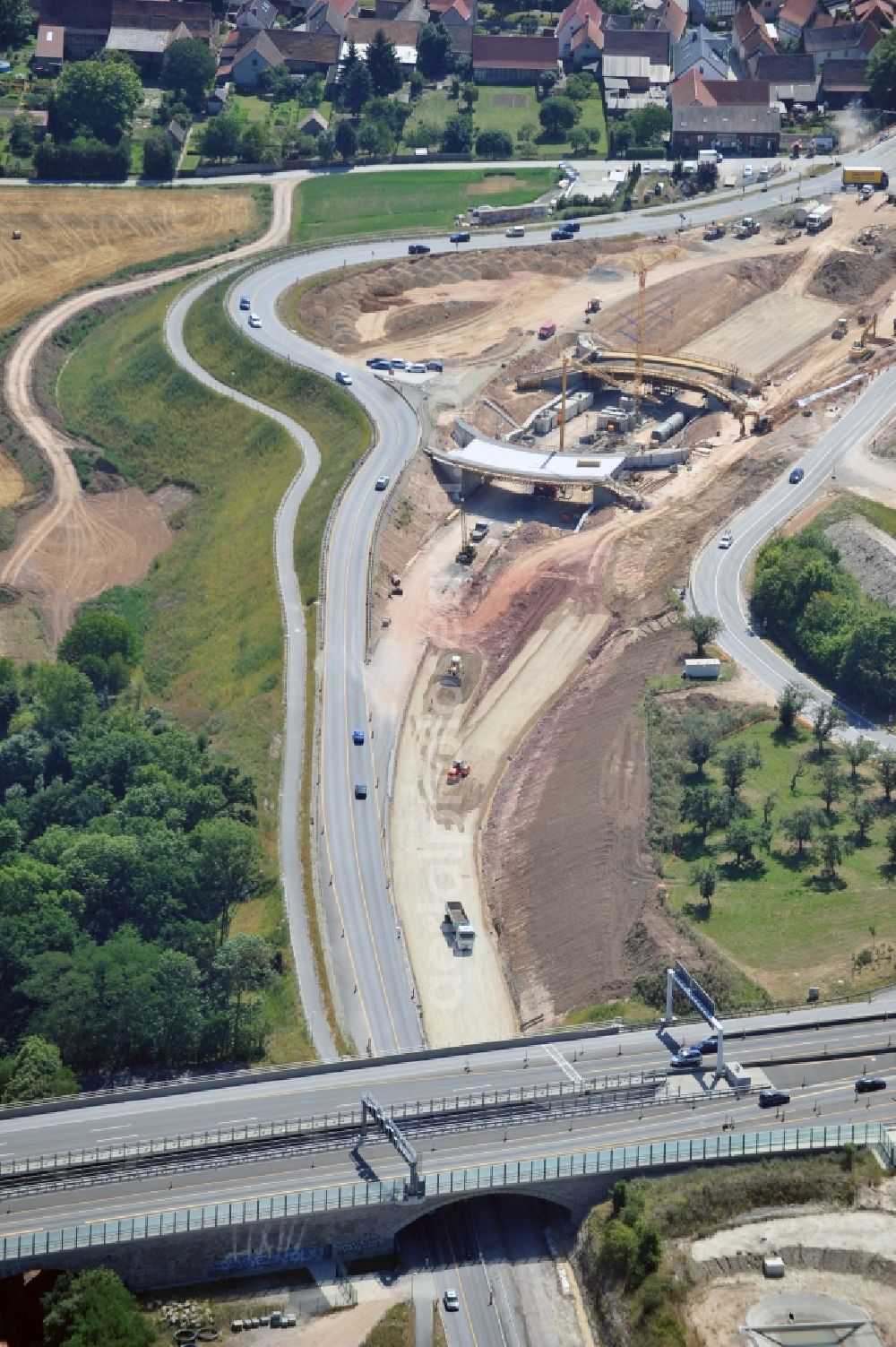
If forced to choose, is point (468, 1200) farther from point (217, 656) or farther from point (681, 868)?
point (217, 656)

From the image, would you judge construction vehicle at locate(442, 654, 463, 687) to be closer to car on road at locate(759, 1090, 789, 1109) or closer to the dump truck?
the dump truck

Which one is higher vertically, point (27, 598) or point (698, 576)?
point (698, 576)

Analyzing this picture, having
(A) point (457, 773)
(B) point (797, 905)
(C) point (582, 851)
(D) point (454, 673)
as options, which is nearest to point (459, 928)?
(C) point (582, 851)

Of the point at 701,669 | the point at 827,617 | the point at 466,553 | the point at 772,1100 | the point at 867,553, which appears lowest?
the point at 772,1100

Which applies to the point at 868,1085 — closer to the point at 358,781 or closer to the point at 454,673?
the point at 358,781

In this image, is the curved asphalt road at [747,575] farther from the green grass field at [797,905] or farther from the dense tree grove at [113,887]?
the dense tree grove at [113,887]

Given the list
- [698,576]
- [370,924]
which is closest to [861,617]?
[698,576]
